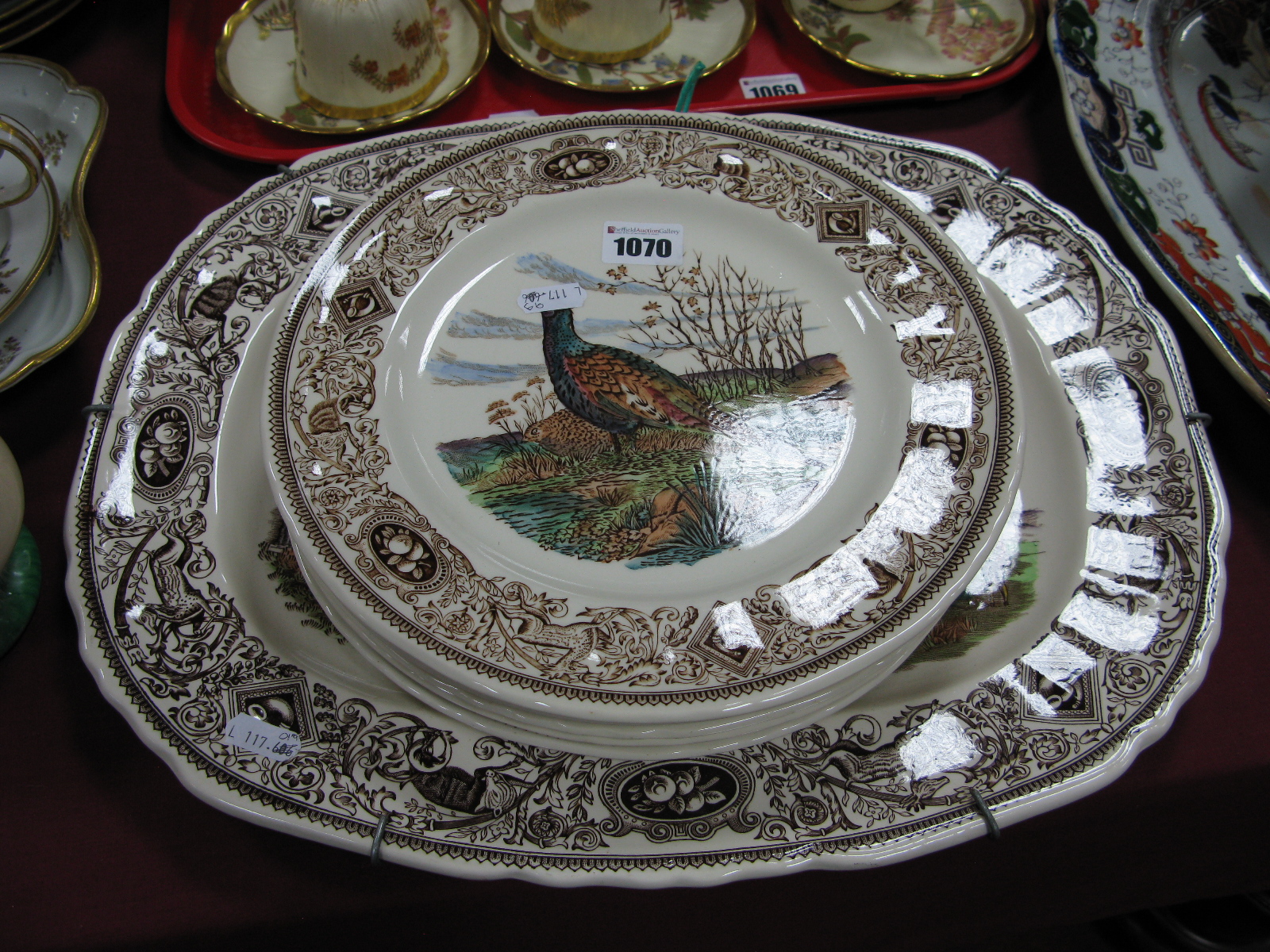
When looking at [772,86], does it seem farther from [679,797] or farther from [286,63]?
[679,797]

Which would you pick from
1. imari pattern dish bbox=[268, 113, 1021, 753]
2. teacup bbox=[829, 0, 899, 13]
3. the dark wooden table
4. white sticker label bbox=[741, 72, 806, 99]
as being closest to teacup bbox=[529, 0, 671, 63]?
white sticker label bbox=[741, 72, 806, 99]

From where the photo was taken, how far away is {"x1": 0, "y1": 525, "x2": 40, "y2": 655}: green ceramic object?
0.88 meters

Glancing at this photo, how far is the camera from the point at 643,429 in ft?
2.77

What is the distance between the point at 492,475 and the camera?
0.80 metres

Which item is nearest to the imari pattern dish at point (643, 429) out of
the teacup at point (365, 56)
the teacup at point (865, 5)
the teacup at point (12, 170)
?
the teacup at point (365, 56)

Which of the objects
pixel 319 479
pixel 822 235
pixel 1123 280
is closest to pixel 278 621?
pixel 319 479

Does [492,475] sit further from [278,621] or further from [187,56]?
[187,56]

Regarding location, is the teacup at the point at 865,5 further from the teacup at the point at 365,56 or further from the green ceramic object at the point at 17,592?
the green ceramic object at the point at 17,592

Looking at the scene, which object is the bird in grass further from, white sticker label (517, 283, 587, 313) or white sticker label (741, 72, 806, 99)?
white sticker label (741, 72, 806, 99)

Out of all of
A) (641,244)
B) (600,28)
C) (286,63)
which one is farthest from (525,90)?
(641,244)

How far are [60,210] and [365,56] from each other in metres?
0.43

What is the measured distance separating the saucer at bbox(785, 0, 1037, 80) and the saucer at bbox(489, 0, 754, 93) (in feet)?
0.36

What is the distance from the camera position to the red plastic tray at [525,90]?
125 cm

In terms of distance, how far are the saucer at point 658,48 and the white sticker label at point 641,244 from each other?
0.46 m
